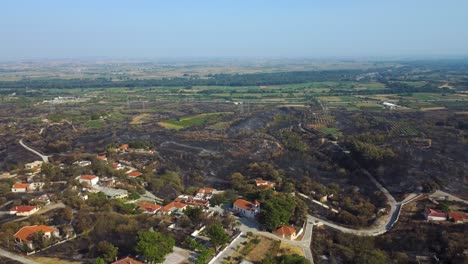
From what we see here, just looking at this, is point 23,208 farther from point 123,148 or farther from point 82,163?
point 123,148

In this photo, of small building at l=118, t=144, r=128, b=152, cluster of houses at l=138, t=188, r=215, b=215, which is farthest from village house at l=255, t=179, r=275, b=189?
small building at l=118, t=144, r=128, b=152

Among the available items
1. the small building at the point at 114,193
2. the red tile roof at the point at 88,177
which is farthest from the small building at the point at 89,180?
the small building at the point at 114,193

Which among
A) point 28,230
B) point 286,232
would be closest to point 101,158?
point 28,230

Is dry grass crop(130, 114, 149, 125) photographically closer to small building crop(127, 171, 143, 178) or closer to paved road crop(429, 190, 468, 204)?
small building crop(127, 171, 143, 178)

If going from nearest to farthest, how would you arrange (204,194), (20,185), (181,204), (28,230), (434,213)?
(28,230) < (434,213) < (181,204) < (20,185) < (204,194)

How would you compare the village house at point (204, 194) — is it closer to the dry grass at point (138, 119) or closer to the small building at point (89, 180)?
the small building at point (89, 180)

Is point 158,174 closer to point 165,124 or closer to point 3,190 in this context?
point 3,190
